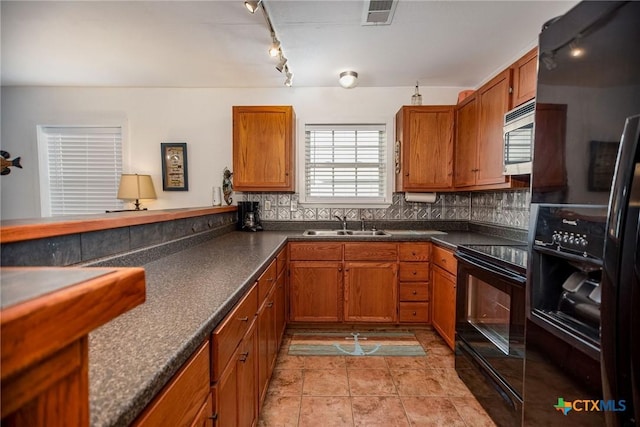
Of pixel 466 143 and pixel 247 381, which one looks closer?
pixel 247 381

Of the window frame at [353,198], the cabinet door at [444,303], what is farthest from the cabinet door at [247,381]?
the window frame at [353,198]

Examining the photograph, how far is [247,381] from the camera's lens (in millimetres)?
1283

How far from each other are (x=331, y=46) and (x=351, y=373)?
8.47ft

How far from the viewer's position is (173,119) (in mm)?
3318

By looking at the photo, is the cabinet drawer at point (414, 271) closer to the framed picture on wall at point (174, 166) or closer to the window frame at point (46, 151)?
the framed picture on wall at point (174, 166)

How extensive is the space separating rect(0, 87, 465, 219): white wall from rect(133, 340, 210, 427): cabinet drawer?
277cm

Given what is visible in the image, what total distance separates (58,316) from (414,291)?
275 cm

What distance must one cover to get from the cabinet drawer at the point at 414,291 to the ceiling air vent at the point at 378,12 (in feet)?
7.13

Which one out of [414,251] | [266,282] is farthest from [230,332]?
[414,251]

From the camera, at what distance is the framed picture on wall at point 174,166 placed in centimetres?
332

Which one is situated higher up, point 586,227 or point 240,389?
point 586,227

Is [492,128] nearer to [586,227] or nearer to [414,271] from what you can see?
[414,271]

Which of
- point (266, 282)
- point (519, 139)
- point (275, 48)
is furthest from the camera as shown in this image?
point (275, 48)

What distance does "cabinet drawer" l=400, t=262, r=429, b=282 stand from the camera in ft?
8.84
